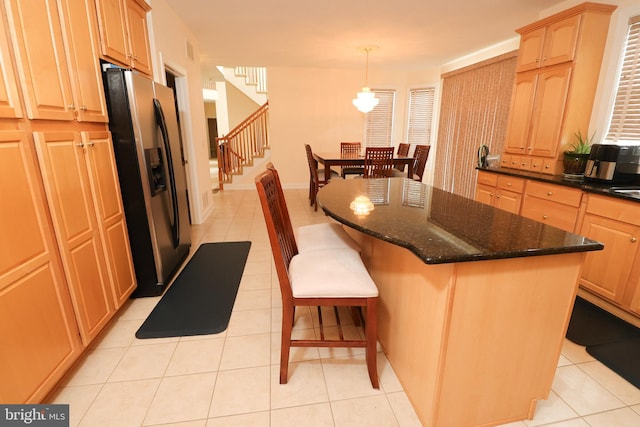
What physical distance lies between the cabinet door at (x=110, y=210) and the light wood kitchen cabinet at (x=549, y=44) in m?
3.86

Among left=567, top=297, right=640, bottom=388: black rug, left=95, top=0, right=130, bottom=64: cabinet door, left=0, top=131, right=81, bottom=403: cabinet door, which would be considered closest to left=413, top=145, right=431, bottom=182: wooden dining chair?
left=567, top=297, right=640, bottom=388: black rug

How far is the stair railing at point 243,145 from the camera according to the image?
6.45 m

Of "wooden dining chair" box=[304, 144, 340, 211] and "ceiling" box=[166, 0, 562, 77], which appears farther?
"wooden dining chair" box=[304, 144, 340, 211]

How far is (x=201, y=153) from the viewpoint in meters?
4.46

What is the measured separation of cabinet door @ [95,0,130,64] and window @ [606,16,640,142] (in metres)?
4.18

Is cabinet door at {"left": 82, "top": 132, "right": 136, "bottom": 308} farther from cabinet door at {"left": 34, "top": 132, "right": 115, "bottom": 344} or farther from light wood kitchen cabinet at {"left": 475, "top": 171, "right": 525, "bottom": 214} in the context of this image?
light wood kitchen cabinet at {"left": 475, "top": 171, "right": 525, "bottom": 214}

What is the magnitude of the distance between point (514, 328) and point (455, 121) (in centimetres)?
518

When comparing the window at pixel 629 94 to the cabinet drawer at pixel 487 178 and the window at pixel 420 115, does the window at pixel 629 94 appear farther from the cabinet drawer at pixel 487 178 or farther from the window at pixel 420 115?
the window at pixel 420 115

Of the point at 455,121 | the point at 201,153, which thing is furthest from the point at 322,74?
the point at 201,153

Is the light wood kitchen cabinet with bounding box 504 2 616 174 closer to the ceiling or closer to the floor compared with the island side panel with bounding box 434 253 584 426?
closer to the ceiling

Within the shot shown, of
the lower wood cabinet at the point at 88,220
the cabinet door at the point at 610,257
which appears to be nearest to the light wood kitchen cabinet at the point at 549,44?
the cabinet door at the point at 610,257

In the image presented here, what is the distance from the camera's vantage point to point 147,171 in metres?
2.20

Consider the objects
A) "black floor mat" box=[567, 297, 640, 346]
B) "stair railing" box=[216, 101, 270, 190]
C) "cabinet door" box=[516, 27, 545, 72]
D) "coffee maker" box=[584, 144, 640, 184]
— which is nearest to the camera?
"black floor mat" box=[567, 297, 640, 346]

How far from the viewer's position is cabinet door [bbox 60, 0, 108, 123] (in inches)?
65.2
